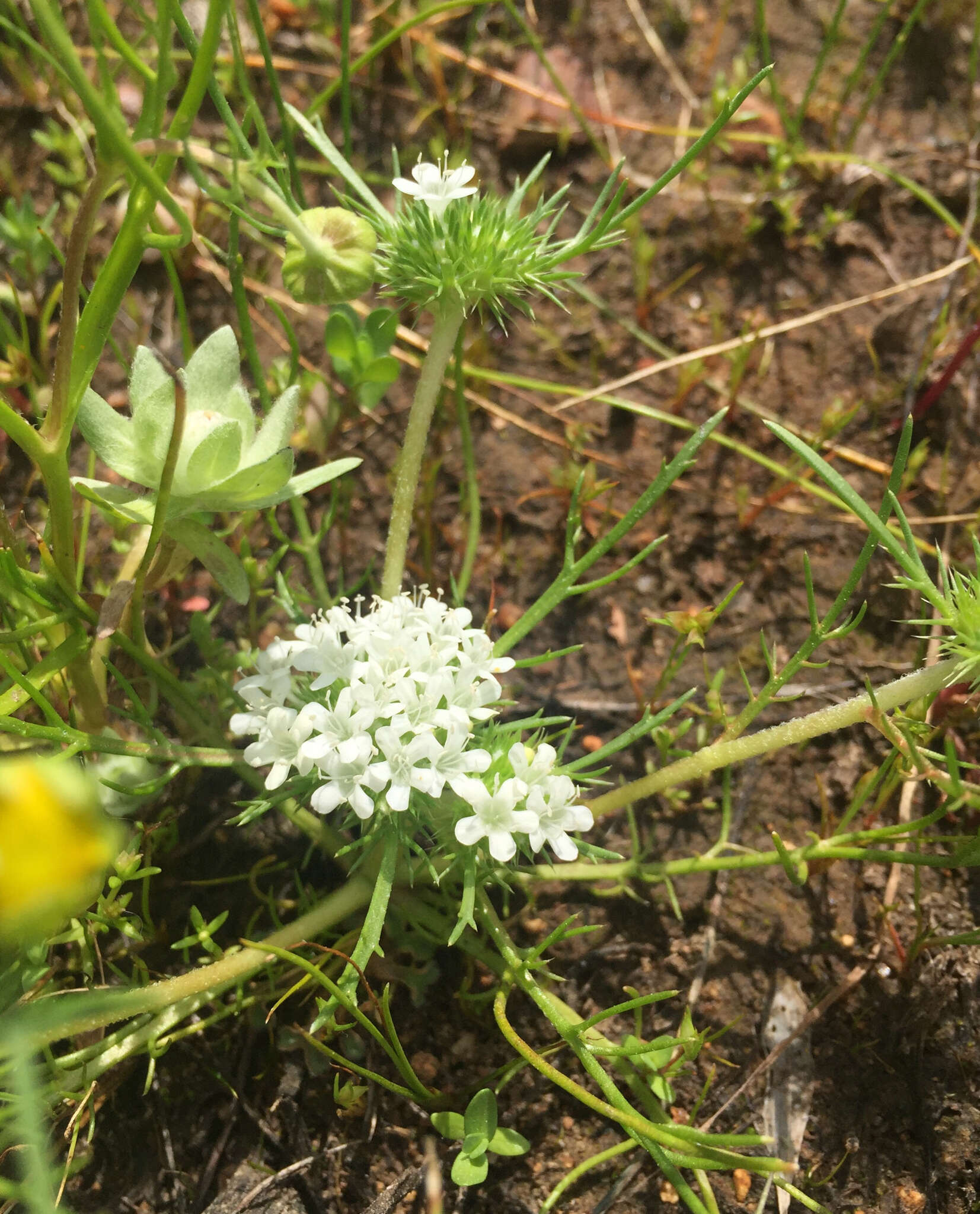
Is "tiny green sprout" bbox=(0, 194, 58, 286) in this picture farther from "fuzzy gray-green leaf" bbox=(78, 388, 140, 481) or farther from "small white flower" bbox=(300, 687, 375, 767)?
"small white flower" bbox=(300, 687, 375, 767)

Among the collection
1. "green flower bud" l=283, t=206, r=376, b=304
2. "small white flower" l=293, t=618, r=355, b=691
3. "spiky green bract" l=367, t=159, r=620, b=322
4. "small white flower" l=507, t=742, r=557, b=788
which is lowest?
"small white flower" l=507, t=742, r=557, b=788

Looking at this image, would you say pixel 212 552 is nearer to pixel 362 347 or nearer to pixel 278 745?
pixel 278 745

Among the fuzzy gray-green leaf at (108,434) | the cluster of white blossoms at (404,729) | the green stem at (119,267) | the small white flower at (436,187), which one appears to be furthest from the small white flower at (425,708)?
the small white flower at (436,187)

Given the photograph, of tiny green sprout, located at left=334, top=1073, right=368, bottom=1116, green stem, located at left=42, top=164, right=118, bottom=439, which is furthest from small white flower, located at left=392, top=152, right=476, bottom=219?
tiny green sprout, located at left=334, top=1073, right=368, bottom=1116

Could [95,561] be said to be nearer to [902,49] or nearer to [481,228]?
[481,228]

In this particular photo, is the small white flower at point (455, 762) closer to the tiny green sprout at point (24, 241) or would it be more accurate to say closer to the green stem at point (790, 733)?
the green stem at point (790, 733)

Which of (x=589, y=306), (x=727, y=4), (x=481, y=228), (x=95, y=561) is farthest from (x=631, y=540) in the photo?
(x=727, y=4)
